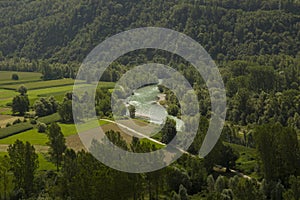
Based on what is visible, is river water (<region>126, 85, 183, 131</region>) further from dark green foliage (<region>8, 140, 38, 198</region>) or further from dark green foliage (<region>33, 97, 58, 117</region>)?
dark green foliage (<region>8, 140, 38, 198</region>)

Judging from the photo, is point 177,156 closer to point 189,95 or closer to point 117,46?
point 189,95

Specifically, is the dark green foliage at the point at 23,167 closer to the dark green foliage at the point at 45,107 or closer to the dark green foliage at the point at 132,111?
the dark green foliage at the point at 132,111

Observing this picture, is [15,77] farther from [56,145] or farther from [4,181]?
[4,181]

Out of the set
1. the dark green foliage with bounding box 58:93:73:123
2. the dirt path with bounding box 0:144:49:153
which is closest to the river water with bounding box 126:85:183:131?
the dark green foliage with bounding box 58:93:73:123

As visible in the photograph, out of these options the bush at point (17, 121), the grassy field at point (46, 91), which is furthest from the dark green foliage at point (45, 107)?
the bush at point (17, 121)

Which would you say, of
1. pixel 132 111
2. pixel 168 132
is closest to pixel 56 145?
pixel 168 132

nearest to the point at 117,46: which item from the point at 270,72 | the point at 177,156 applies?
the point at 270,72

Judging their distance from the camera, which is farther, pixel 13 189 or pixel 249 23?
pixel 249 23
